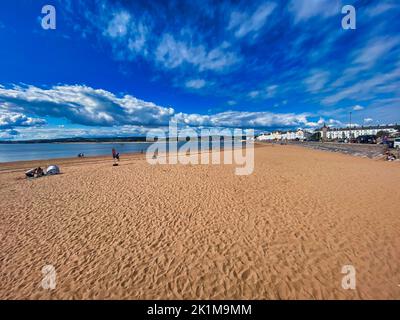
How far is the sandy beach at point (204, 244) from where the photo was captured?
3.21m

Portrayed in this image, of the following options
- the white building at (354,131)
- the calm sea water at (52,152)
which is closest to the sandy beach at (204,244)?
the calm sea water at (52,152)

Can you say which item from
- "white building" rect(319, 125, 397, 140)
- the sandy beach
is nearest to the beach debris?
the sandy beach

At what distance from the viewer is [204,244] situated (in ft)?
14.8

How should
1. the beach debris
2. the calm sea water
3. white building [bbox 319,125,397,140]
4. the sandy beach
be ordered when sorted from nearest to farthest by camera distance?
the sandy beach, the beach debris, the calm sea water, white building [bbox 319,125,397,140]

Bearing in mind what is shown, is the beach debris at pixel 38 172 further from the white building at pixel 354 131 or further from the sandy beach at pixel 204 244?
the white building at pixel 354 131

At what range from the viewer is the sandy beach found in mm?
3213

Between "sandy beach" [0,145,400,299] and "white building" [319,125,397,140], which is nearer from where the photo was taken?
"sandy beach" [0,145,400,299]

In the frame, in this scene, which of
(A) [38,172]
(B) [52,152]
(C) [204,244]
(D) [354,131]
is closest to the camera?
(C) [204,244]

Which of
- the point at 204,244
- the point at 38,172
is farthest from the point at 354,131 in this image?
the point at 38,172

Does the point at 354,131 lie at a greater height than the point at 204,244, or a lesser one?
greater

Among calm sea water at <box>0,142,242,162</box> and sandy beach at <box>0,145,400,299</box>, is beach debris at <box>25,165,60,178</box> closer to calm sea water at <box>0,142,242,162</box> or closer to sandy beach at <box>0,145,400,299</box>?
sandy beach at <box>0,145,400,299</box>

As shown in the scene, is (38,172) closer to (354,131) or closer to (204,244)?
(204,244)

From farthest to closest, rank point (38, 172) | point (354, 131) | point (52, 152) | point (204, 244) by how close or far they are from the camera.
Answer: point (354, 131) → point (52, 152) → point (38, 172) → point (204, 244)
